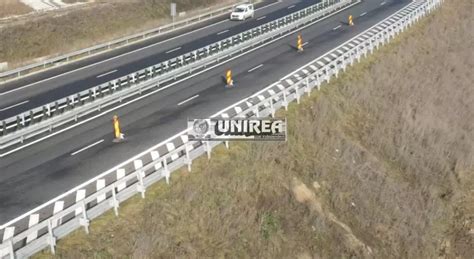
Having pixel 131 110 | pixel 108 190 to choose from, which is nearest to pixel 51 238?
pixel 108 190

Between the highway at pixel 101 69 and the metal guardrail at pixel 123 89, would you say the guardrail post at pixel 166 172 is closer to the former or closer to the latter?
the metal guardrail at pixel 123 89

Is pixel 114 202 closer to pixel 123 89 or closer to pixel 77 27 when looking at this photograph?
pixel 123 89

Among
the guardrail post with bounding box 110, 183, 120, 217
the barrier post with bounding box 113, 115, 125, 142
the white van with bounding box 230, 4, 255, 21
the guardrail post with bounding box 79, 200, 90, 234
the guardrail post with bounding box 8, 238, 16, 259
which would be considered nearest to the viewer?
the guardrail post with bounding box 8, 238, 16, 259

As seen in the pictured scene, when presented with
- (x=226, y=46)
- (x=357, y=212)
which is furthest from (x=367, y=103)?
(x=226, y=46)

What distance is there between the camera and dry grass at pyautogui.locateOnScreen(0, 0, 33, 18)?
52.3 meters

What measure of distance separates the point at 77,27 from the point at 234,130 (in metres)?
32.8

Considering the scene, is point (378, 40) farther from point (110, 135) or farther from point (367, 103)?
point (110, 135)

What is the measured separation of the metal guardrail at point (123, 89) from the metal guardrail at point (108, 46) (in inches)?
315

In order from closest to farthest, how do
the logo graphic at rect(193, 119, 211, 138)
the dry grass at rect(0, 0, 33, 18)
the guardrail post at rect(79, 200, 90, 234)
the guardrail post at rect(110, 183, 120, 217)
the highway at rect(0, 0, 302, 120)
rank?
the guardrail post at rect(79, 200, 90, 234)
the guardrail post at rect(110, 183, 120, 217)
the logo graphic at rect(193, 119, 211, 138)
the highway at rect(0, 0, 302, 120)
the dry grass at rect(0, 0, 33, 18)

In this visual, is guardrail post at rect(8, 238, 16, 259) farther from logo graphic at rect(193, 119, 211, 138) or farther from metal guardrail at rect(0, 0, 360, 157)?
metal guardrail at rect(0, 0, 360, 157)

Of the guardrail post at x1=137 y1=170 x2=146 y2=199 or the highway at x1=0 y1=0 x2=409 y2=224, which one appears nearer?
the guardrail post at x1=137 y1=170 x2=146 y2=199

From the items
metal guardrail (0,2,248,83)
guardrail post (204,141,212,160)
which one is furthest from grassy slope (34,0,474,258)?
metal guardrail (0,2,248,83)

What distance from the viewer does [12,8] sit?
54000 millimetres

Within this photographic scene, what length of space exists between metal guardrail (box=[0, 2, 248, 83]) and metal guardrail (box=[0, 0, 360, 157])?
7992 millimetres
